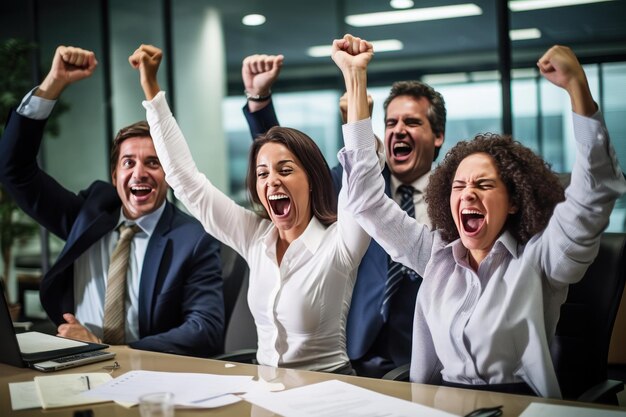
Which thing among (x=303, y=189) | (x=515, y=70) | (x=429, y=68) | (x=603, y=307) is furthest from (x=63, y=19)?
(x=603, y=307)

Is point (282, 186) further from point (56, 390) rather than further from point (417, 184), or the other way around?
point (56, 390)

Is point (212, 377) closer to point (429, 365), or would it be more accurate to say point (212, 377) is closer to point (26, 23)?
point (429, 365)

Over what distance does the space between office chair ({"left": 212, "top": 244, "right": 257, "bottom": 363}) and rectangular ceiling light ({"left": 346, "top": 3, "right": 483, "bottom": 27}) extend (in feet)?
7.33

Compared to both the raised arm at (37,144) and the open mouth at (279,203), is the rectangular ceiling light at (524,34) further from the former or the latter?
the raised arm at (37,144)

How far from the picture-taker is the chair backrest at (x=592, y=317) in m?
1.93

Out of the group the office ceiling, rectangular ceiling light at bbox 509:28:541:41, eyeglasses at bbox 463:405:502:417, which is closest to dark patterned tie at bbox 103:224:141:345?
eyeglasses at bbox 463:405:502:417

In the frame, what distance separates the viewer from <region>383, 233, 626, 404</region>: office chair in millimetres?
1933

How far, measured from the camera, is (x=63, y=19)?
221 inches

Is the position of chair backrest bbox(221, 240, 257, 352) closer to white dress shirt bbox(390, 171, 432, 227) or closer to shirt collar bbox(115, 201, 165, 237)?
shirt collar bbox(115, 201, 165, 237)

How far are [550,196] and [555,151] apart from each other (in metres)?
2.22

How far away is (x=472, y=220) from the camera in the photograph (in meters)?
1.89

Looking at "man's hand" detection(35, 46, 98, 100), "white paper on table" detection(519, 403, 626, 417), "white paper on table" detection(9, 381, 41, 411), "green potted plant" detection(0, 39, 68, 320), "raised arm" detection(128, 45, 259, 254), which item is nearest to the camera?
"white paper on table" detection(519, 403, 626, 417)

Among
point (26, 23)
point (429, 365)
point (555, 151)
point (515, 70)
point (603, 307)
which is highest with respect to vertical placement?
point (26, 23)

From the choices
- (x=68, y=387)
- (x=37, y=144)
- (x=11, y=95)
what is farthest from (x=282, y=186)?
(x=11, y=95)
